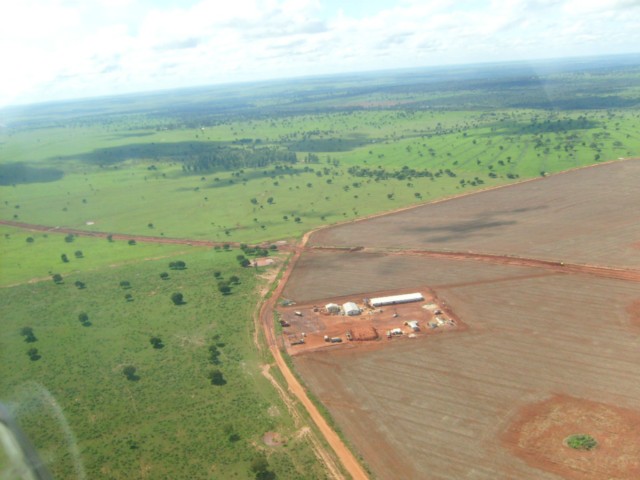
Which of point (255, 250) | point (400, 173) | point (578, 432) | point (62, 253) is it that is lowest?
point (578, 432)

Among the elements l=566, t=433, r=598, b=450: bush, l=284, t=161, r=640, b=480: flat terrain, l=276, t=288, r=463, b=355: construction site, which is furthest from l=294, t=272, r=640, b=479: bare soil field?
l=566, t=433, r=598, b=450: bush

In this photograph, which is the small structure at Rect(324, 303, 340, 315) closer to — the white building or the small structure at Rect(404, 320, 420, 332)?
the white building

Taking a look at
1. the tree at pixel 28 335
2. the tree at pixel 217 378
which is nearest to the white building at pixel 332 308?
the tree at pixel 217 378

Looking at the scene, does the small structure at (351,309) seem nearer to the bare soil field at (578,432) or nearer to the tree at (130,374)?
the bare soil field at (578,432)

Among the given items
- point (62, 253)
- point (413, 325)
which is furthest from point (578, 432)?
point (62, 253)

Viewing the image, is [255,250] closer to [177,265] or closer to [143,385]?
[177,265]

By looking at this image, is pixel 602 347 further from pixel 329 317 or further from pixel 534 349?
pixel 329 317

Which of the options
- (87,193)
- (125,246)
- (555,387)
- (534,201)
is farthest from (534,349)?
(87,193)
